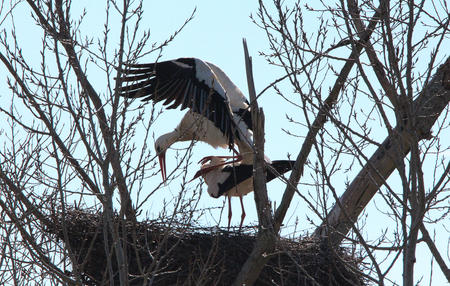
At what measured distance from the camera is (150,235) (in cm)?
716

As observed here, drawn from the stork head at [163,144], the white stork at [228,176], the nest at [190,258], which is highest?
the stork head at [163,144]

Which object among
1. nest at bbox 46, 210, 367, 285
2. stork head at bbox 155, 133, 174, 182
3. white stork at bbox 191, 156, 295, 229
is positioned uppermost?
stork head at bbox 155, 133, 174, 182

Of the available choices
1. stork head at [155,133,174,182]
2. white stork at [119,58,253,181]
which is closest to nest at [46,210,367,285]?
white stork at [119,58,253,181]

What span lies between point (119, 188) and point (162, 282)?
248 centimetres

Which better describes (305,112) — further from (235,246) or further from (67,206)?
(67,206)

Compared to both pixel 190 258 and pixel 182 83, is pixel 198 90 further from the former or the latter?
pixel 190 258

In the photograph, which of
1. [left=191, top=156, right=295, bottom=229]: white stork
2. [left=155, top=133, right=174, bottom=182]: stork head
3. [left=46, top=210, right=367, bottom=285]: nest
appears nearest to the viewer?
[left=46, top=210, right=367, bottom=285]: nest

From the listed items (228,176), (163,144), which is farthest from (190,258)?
(163,144)

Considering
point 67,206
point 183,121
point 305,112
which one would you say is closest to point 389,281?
point 305,112

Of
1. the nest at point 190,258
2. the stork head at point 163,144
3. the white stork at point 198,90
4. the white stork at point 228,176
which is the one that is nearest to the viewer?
the nest at point 190,258

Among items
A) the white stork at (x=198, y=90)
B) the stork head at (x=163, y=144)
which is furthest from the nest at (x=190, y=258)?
the stork head at (x=163, y=144)

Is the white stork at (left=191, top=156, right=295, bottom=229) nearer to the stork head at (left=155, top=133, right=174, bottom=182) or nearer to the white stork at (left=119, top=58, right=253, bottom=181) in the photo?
the white stork at (left=119, top=58, right=253, bottom=181)

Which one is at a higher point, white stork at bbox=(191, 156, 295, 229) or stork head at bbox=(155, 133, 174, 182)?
stork head at bbox=(155, 133, 174, 182)

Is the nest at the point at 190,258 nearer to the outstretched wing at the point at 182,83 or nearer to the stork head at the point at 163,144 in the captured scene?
the outstretched wing at the point at 182,83
